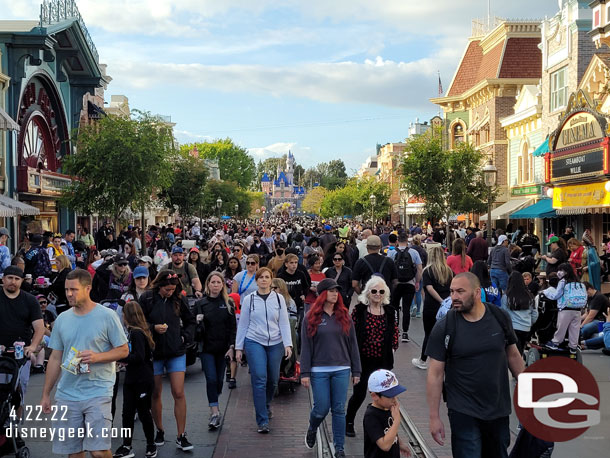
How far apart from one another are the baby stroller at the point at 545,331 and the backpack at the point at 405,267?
3.36 m

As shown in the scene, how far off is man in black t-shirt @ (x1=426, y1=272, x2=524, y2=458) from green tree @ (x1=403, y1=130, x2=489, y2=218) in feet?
94.0

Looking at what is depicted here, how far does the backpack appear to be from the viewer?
1211 cm

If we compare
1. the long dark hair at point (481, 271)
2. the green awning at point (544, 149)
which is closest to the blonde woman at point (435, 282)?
the long dark hair at point (481, 271)

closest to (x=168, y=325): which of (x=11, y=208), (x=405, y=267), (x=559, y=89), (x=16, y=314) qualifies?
(x=16, y=314)

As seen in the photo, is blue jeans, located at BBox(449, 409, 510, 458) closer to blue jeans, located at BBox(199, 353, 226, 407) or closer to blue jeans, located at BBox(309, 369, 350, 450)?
blue jeans, located at BBox(309, 369, 350, 450)

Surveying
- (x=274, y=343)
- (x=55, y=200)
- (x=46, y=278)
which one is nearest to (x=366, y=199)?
(x=55, y=200)

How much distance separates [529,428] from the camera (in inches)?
202

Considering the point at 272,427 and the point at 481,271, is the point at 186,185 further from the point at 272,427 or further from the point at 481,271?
the point at 272,427

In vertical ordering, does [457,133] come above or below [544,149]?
above

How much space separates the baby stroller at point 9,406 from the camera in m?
6.32

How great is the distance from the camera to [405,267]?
40.0 feet

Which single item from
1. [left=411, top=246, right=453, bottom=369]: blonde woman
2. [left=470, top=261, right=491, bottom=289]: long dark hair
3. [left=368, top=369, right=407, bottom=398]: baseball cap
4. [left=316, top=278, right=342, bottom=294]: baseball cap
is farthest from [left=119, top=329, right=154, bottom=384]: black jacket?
[left=411, top=246, right=453, bottom=369]: blonde woman

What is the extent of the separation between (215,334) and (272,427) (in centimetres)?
115

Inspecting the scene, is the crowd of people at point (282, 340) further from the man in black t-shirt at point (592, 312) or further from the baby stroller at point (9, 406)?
the man in black t-shirt at point (592, 312)
